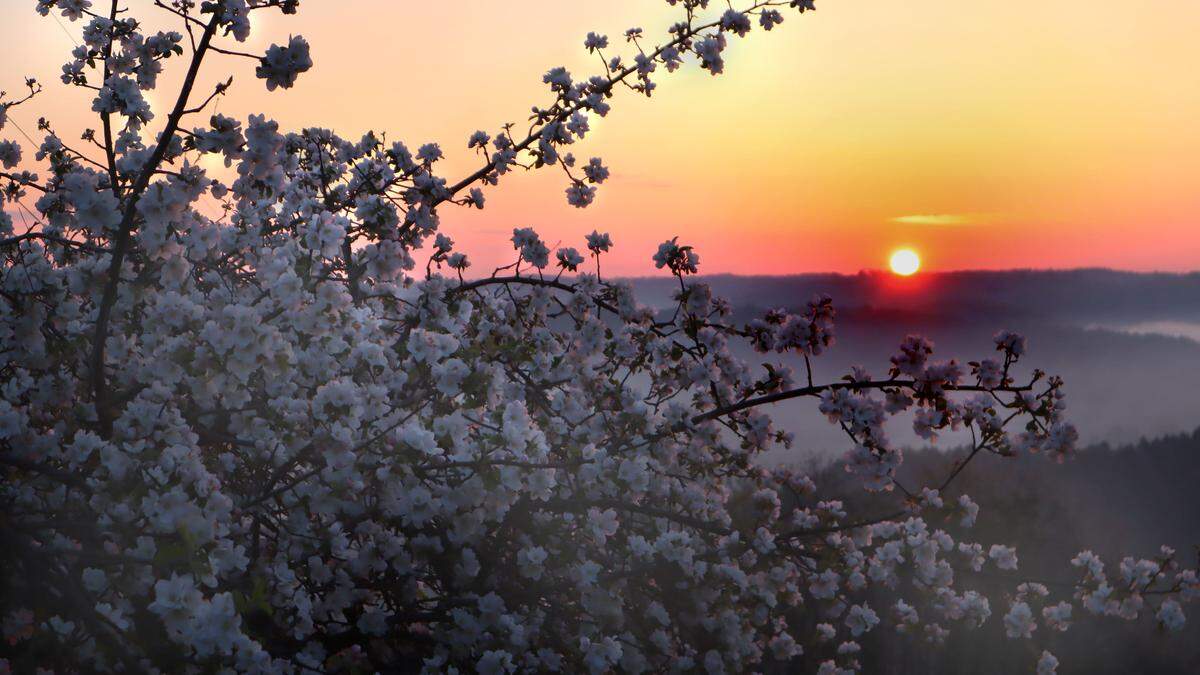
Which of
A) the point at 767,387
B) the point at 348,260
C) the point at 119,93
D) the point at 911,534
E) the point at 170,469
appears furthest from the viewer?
the point at 348,260

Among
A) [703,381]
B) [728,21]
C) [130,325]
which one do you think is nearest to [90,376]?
[130,325]

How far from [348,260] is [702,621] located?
448 cm

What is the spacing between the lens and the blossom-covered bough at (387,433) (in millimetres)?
5605

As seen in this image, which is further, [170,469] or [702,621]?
[702,621]

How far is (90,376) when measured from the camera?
6422mm

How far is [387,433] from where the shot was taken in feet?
19.8

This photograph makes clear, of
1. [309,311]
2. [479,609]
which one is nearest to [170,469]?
[309,311]

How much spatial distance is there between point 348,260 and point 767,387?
400 centimetres

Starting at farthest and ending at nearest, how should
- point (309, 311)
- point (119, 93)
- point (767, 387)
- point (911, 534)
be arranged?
point (911, 534) → point (767, 387) → point (119, 93) → point (309, 311)

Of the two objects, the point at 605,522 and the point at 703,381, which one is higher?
the point at 703,381

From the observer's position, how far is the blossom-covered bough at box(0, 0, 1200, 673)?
5605 mm

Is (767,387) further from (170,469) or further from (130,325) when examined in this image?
(130,325)

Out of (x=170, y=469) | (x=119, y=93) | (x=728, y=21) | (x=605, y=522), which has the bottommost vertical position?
(x=605, y=522)

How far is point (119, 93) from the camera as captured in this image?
680 centimetres
